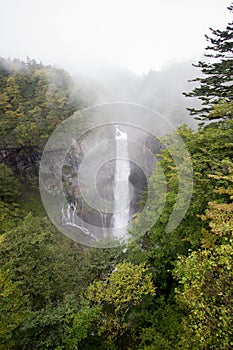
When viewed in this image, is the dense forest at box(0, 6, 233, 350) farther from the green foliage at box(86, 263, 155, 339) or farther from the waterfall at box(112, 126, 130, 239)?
the waterfall at box(112, 126, 130, 239)

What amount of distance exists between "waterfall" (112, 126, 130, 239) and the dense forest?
1520 centimetres

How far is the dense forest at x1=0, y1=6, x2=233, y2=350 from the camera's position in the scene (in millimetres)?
5273

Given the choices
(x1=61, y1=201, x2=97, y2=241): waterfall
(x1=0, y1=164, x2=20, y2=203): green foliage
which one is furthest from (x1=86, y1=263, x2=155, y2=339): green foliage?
(x1=0, y1=164, x2=20, y2=203): green foliage

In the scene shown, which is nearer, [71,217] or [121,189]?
[71,217]

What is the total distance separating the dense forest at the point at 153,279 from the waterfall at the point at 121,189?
1520cm

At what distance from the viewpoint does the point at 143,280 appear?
10641mm

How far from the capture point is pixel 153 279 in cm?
1156

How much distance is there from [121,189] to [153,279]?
67.0 ft

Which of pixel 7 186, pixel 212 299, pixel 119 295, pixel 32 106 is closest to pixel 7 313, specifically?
pixel 119 295

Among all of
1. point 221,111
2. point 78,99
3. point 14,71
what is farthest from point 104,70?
point 221,111

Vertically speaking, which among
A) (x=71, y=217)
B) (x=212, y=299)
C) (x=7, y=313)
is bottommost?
(x=7, y=313)

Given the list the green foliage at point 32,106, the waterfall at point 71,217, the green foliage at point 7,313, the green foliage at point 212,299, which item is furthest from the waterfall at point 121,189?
the green foliage at point 212,299

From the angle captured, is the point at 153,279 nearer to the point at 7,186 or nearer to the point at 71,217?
the point at 71,217

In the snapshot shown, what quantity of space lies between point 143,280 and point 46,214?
76.9 feet
